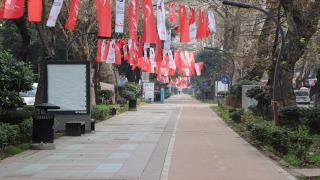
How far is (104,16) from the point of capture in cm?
2003

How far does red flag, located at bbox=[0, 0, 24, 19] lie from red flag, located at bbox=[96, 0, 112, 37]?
3.59m

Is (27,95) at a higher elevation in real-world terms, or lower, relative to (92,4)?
lower

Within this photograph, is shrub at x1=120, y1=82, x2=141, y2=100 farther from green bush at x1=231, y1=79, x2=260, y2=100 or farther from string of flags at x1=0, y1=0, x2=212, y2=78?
green bush at x1=231, y1=79, x2=260, y2=100

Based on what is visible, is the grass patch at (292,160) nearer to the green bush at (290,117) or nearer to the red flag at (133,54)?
the green bush at (290,117)

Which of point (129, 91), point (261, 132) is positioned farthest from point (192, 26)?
point (129, 91)

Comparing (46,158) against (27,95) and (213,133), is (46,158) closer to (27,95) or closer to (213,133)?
(213,133)

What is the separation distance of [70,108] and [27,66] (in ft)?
8.85

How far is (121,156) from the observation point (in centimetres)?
1491

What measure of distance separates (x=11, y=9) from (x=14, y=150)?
4.56 meters

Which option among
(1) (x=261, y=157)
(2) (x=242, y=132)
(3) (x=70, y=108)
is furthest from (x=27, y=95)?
(1) (x=261, y=157)

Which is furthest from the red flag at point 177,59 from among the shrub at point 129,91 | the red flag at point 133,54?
the shrub at point 129,91

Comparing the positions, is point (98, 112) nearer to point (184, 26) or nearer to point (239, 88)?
point (184, 26)

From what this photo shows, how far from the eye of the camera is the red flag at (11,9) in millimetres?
16672

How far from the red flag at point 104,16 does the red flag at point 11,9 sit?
359cm
